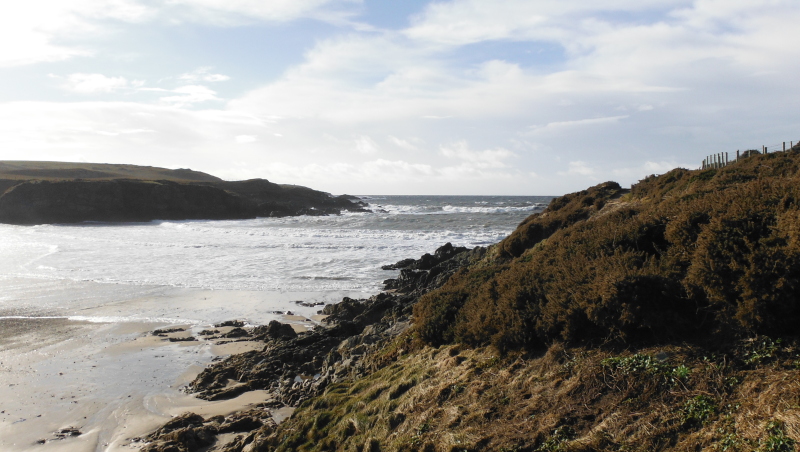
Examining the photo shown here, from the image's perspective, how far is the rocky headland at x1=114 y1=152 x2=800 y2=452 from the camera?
4148mm

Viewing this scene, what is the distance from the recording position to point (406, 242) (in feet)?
117

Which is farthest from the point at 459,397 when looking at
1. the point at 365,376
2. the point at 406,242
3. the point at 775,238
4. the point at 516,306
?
the point at 406,242

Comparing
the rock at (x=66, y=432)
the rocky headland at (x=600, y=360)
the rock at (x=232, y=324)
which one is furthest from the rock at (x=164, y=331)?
the rocky headland at (x=600, y=360)

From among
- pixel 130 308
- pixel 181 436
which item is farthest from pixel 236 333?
pixel 181 436

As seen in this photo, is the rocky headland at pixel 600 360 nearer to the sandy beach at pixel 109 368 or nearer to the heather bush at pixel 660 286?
the heather bush at pixel 660 286

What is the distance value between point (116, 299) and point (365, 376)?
43.9 ft

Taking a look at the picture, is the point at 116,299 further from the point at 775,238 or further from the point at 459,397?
the point at 775,238

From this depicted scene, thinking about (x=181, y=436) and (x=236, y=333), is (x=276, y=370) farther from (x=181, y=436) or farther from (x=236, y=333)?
(x=236, y=333)

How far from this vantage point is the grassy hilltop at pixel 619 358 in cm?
410

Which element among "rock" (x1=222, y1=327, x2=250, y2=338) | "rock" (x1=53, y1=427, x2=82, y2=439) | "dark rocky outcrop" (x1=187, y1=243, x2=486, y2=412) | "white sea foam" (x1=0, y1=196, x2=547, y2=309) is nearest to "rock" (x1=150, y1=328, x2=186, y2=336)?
"rock" (x1=222, y1=327, x2=250, y2=338)

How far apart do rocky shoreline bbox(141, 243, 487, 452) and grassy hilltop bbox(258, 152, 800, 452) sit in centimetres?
81

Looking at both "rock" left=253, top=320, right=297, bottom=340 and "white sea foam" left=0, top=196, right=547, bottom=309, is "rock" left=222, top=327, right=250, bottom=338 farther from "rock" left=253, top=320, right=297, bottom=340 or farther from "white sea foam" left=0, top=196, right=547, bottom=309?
"white sea foam" left=0, top=196, right=547, bottom=309

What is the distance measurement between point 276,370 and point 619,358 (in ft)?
23.0

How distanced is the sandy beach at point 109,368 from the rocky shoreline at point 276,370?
1.17 ft
